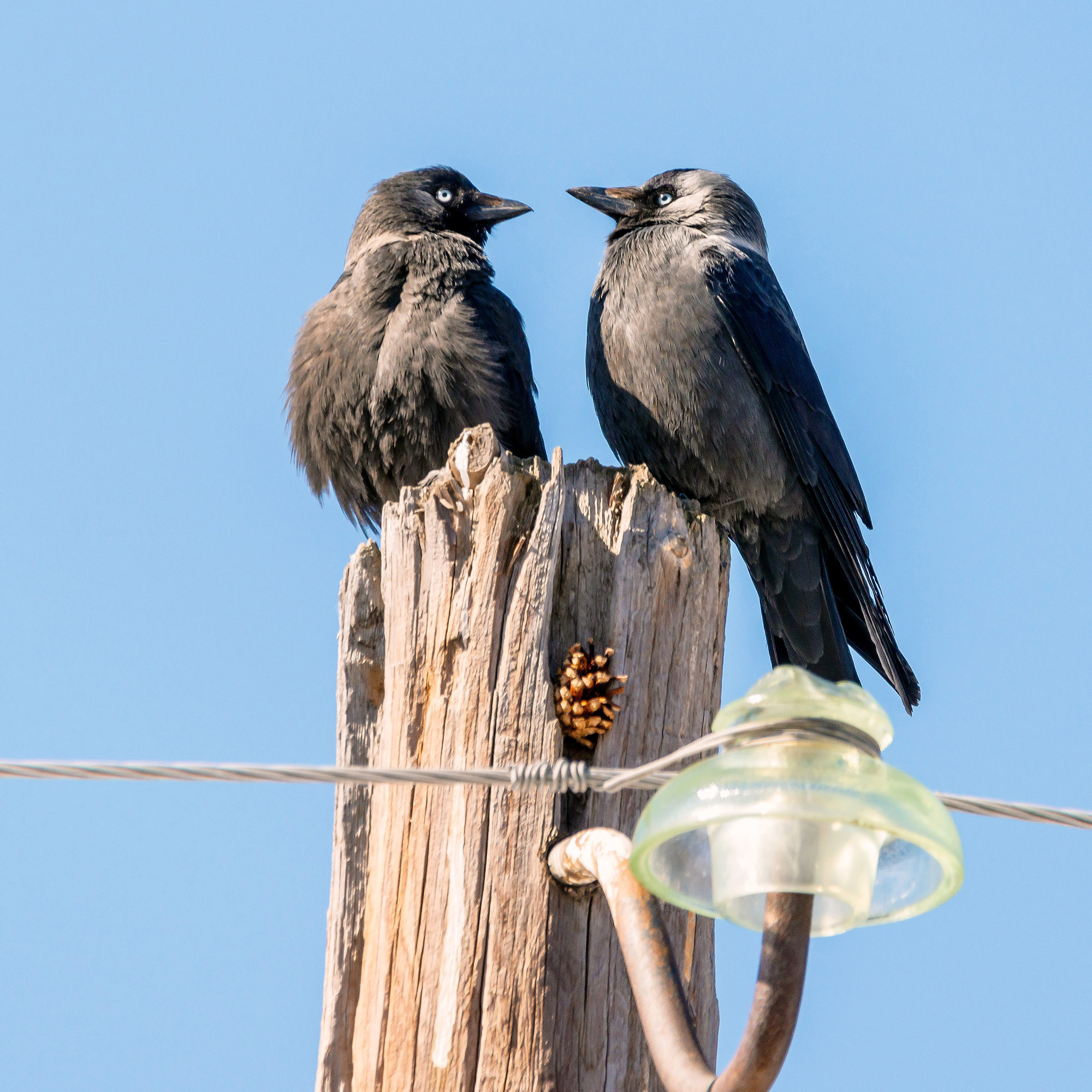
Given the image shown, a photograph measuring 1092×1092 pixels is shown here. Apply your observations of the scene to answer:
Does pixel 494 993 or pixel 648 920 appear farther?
pixel 494 993

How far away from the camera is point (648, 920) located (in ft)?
6.95

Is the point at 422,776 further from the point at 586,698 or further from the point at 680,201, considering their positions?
the point at 680,201

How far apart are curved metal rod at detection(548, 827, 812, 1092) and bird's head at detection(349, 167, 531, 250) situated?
3878mm

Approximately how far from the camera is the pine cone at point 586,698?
2.70 meters

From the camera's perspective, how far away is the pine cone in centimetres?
270

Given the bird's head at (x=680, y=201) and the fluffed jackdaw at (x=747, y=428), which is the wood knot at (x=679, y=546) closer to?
the fluffed jackdaw at (x=747, y=428)

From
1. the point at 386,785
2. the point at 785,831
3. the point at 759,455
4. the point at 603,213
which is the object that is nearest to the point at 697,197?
the point at 603,213

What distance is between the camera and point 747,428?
535 cm

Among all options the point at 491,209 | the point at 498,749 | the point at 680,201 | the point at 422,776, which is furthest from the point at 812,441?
the point at 422,776

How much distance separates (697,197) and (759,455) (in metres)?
1.52

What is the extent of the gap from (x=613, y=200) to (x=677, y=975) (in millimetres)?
4766

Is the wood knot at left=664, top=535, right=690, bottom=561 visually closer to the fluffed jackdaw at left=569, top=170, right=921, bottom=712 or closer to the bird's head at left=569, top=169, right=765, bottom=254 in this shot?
the fluffed jackdaw at left=569, top=170, right=921, bottom=712

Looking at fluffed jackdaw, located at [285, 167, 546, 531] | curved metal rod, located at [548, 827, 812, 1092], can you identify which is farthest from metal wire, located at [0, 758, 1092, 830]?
fluffed jackdaw, located at [285, 167, 546, 531]

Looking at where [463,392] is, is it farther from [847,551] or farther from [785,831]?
[785,831]
